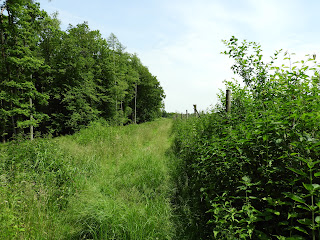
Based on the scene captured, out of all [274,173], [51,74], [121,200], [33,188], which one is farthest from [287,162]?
[51,74]

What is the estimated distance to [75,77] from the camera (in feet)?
69.4

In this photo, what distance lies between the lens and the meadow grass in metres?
2.79

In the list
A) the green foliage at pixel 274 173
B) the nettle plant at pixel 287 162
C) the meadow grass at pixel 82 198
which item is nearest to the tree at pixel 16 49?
the meadow grass at pixel 82 198

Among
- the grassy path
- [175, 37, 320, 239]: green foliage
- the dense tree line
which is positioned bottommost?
the grassy path

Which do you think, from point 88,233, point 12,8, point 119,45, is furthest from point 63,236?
point 119,45

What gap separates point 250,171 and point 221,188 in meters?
0.58

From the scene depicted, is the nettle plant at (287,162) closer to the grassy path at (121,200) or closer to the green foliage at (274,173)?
the green foliage at (274,173)

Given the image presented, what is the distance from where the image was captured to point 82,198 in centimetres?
371

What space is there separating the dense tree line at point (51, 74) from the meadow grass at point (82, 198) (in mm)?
11929

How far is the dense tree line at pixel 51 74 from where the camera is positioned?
1311 centimetres

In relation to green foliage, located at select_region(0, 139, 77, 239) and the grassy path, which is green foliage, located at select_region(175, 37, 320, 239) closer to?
the grassy path

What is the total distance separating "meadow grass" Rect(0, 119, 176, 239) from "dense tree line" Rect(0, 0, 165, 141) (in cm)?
1193

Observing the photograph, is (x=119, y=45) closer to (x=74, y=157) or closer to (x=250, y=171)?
(x=74, y=157)

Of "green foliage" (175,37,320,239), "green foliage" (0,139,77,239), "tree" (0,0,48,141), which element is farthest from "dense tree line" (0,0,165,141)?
"green foliage" (175,37,320,239)
